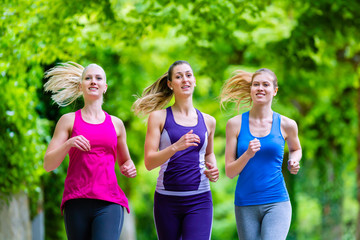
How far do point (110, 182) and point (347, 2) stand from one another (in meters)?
5.93

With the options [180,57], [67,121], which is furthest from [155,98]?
[180,57]

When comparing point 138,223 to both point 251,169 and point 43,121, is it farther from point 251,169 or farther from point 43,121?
point 251,169

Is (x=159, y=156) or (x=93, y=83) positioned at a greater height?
(x=93, y=83)

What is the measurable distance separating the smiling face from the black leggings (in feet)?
2.90

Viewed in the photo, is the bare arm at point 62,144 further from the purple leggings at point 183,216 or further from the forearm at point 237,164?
the forearm at point 237,164

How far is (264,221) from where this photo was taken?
4738 millimetres

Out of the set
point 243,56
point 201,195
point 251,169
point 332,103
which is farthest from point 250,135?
point 332,103

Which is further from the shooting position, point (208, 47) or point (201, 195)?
point (208, 47)

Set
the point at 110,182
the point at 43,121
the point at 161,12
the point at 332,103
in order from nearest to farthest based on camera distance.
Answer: the point at 110,182
the point at 161,12
the point at 43,121
the point at 332,103

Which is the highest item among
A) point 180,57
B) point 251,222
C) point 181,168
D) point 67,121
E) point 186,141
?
point 180,57

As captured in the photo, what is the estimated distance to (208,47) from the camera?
1022 cm

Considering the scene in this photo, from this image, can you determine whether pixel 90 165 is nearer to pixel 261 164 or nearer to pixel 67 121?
pixel 67 121

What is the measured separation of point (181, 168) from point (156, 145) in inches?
11.3

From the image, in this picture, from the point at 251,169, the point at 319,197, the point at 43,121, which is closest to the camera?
the point at 251,169
